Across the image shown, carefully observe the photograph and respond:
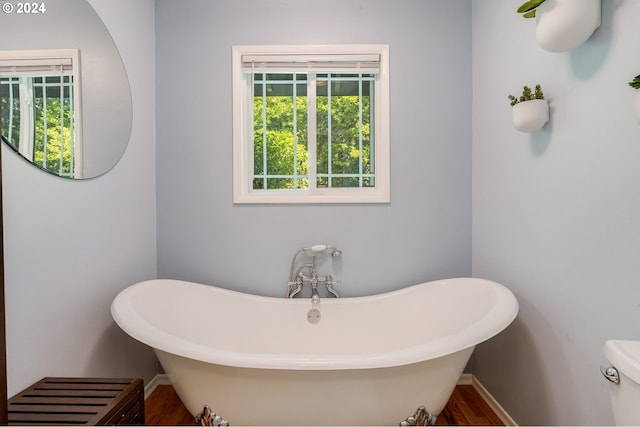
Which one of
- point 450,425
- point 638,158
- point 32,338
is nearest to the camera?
point 638,158

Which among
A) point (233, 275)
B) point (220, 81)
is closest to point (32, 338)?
point (233, 275)

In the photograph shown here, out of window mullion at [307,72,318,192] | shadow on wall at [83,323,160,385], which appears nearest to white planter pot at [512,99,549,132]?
window mullion at [307,72,318,192]

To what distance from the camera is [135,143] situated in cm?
187

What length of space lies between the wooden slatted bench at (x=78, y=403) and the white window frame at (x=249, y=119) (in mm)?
1141

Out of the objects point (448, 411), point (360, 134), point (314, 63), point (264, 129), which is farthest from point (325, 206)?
point (448, 411)

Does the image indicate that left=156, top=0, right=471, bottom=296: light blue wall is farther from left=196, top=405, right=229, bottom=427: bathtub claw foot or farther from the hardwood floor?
left=196, top=405, right=229, bottom=427: bathtub claw foot

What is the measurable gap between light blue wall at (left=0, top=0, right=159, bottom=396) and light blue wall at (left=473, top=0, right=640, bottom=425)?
1.95 meters

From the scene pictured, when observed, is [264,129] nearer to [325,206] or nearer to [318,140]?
[318,140]

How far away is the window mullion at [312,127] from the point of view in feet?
7.06

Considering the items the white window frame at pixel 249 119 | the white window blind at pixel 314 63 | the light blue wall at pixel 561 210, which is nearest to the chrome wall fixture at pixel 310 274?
the white window frame at pixel 249 119

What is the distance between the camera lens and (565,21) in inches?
43.3

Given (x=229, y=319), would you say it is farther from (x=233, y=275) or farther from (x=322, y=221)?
(x=322, y=221)

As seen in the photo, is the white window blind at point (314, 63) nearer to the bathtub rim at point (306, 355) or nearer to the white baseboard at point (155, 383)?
the bathtub rim at point (306, 355)

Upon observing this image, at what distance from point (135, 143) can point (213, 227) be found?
0.63 m
